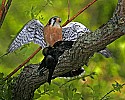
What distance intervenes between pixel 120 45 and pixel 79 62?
1.94 m

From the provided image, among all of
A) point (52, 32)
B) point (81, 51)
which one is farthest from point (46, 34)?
point (81, 51)

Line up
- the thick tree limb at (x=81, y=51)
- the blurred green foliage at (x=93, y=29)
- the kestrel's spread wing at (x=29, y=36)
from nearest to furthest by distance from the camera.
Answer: the thick tree limb at (x=81, y=51)
the kestrel's spread wing at (x=29, y=36)
the blurred green foliage at (x=93, y=29)

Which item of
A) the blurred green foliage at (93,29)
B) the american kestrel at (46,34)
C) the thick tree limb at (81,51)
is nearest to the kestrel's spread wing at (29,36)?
the american kestrel at (46,34)

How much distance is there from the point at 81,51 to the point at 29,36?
0.32 m

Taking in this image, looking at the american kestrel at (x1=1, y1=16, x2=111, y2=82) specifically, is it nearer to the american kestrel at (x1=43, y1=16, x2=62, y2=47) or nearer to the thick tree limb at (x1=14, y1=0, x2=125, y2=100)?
the american kestrel at (x1=43, y1=16, x2=62, y2=47)

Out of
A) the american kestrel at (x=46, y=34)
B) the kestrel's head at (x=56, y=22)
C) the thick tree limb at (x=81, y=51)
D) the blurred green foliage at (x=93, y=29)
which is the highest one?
the blurred green foliage at (x=93, y=29)

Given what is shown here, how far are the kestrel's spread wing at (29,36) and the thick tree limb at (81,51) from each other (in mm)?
109

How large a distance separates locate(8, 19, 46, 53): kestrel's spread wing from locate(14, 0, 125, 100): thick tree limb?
0.11 metres

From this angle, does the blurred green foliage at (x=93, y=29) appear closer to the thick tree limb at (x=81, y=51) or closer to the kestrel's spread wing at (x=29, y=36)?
the kestrel's spread wing at (x=29, y=36)

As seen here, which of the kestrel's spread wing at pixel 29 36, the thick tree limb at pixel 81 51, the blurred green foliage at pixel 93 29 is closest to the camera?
the thick tree limb at pixel 81 51

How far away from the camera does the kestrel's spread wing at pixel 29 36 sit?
1.21 metres

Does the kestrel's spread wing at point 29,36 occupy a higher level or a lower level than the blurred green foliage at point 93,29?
lower

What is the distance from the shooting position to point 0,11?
1.10 metres

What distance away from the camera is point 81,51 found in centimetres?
95
